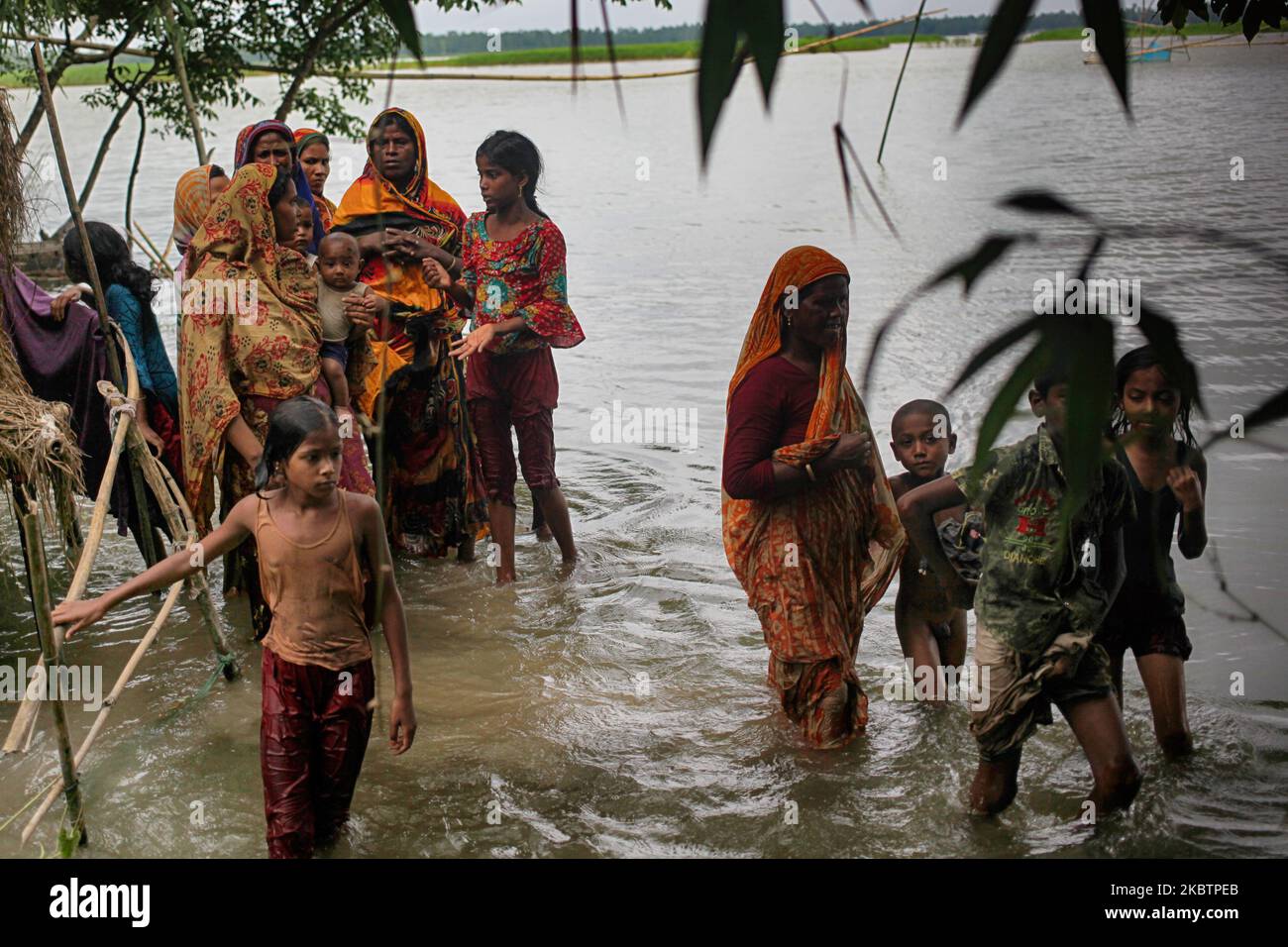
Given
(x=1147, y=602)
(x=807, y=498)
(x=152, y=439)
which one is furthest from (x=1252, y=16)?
(x=152, y=439)

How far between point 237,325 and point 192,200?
85 centimetres

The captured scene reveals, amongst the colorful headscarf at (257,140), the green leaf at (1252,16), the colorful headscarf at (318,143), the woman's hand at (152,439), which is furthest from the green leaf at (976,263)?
the colorful headscarf at (318,143)

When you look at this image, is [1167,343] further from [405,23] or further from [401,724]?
[401,724]

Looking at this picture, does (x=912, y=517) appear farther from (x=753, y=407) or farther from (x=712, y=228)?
(x=712, y=228)

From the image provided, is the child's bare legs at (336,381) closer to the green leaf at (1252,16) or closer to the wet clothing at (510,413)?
the wet clothing at (510,413)

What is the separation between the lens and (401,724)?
143 inches

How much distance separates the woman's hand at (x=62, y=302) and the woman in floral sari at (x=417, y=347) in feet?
3.90

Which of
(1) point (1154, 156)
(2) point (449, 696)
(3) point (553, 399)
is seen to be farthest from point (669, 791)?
(1) point (1154, 156)

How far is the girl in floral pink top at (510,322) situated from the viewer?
19.8 ft

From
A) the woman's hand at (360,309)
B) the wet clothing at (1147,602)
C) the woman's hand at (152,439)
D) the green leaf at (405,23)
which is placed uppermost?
the green leaf at (405,23)

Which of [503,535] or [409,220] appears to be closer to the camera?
[409,220]

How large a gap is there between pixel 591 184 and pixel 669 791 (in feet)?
71.0

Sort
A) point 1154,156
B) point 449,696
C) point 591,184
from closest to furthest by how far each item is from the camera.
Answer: point 449,696
point 1154,156
point 591,184
